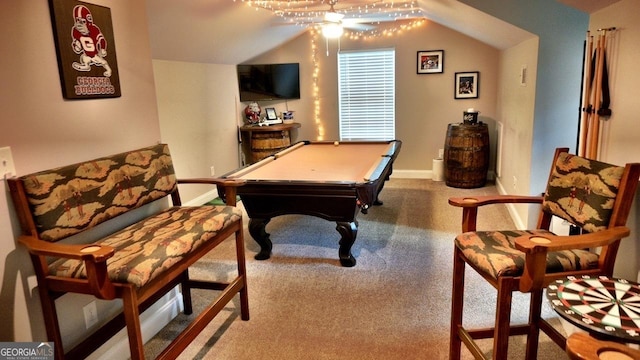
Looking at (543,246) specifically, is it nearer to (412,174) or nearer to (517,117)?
(517,117)

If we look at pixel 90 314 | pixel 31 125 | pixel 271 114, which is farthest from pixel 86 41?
pixel 271 114

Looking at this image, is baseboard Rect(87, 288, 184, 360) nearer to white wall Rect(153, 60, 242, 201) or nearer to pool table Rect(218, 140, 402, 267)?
pool table Rect(218, 140, 402, 267)

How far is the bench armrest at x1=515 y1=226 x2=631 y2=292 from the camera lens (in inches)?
61.1

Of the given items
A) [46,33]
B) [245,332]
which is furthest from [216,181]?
[46,33]

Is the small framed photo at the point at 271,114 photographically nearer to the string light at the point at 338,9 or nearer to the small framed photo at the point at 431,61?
the string light at the point at 338,9

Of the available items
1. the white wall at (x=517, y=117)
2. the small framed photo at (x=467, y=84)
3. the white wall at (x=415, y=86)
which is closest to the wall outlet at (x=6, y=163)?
the white wall at (x=517, y=117)

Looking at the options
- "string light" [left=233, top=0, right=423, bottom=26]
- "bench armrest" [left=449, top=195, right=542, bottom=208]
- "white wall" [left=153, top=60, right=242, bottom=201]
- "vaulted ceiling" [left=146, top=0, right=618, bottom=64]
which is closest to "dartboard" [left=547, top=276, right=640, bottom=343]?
"bench armrest" [left=449, top=195, right=542, bottom=208]

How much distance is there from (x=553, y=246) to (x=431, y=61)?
187 inches

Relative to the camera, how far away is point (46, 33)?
1867mm

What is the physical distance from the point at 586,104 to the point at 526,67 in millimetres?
1444

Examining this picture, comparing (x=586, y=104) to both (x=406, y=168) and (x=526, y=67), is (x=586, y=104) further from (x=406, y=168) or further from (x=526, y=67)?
(x=406, y=168)

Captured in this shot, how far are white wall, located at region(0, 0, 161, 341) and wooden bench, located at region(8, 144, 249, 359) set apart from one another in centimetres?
6

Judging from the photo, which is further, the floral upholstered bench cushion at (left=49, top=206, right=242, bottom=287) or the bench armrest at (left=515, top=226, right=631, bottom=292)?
the floral upholstered bench cushion at (left=49, top=206, right=242, bottom=287)

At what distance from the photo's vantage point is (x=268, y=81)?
6.21 m
